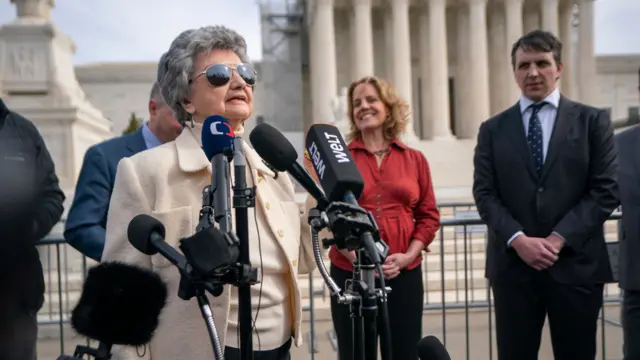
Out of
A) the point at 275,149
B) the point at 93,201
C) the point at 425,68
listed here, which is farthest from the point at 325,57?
the point at 275,149

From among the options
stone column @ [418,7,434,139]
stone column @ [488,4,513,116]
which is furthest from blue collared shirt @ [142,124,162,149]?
stone column @ [488,4,513,116]

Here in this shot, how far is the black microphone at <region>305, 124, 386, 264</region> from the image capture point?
1.44m

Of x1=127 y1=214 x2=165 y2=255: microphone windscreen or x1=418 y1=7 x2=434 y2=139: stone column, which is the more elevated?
x1=418 y1=7 x2=434 y2=139: stone column

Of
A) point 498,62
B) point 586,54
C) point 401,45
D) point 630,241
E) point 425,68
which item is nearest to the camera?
point 630,241

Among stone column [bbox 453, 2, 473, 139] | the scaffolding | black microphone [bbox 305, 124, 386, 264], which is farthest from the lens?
the scaffolding

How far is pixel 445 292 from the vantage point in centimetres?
837

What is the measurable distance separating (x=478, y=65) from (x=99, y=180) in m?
26.4

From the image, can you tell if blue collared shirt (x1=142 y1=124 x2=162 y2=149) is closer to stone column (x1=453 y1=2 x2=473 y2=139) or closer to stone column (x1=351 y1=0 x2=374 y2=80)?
stone column (x1=351 y1=0 x2=374 y2=80)

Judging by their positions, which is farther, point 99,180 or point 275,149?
point 99,180

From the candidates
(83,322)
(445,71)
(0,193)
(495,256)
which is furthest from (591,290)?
(445,71)

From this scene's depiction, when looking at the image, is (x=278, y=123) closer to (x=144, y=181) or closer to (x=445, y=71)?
(x=445, y=71)

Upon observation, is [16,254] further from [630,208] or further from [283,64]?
[283,64]

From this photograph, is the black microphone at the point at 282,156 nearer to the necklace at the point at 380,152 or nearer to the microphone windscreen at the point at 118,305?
the microphone windscreen at the point at 118,305

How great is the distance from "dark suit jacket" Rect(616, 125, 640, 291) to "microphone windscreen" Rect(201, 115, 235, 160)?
3054 mm
